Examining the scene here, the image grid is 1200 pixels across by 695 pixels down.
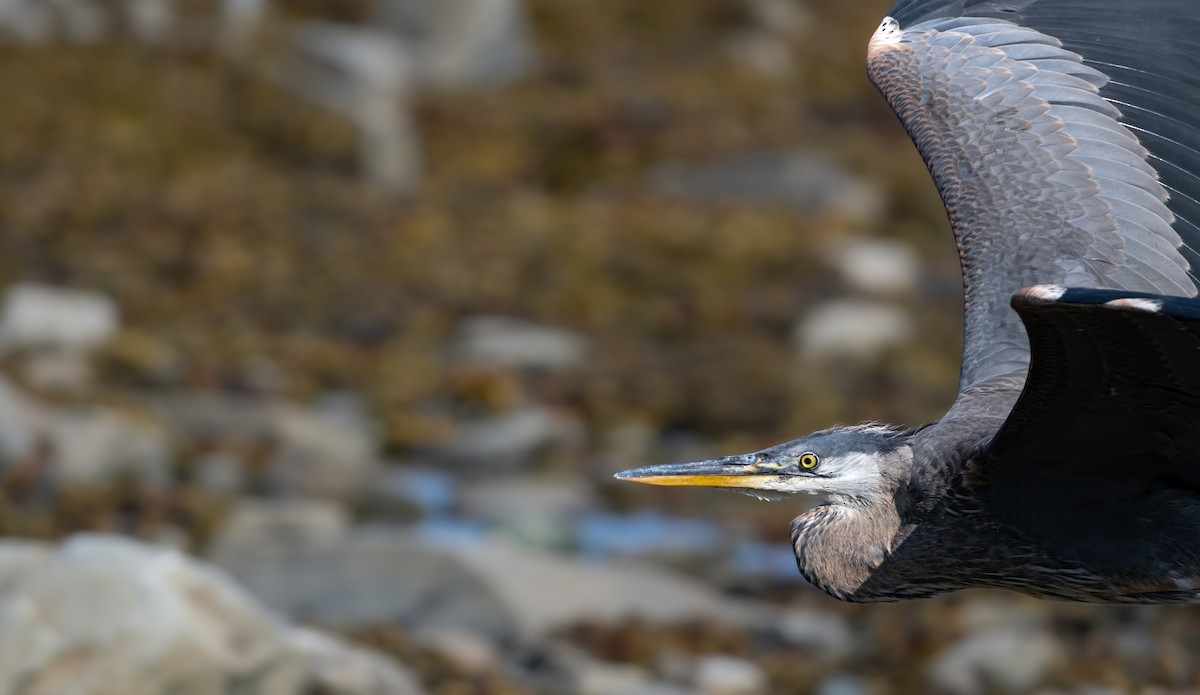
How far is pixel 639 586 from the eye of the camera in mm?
9867

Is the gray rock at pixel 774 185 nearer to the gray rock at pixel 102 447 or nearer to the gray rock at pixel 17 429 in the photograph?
the gray rock at pixel 102 447

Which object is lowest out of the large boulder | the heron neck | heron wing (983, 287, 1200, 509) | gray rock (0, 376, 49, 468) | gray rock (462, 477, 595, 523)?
gray rock (462, 477, 595, 523)

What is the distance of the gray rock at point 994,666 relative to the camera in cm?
909

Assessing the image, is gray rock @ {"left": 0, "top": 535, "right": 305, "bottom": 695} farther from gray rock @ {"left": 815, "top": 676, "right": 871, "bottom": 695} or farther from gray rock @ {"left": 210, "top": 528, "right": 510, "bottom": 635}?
gray rock @ {"left": 815, "top": 676, "right": 871, "bottom": 695}

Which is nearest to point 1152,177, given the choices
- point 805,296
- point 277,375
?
point 277,375

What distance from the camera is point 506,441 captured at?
39.2 ft

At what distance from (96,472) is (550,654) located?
10.4 feet

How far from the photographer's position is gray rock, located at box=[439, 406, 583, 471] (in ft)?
38.7

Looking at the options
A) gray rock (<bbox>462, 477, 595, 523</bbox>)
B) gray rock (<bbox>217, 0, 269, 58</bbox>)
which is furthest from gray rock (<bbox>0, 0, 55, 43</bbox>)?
gray rock (<bbox>462, 477, 595, 523</bbox>)

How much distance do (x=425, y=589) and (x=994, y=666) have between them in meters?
2.84

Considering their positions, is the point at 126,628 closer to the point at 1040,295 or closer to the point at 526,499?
the point at 1040,295

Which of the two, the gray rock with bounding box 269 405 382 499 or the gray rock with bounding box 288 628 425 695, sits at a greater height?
the gray rock with bounding box 288 628 425 695

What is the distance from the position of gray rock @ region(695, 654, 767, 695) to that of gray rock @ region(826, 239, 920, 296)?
7.00 m

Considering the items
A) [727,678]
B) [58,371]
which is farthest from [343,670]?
[58,371]
